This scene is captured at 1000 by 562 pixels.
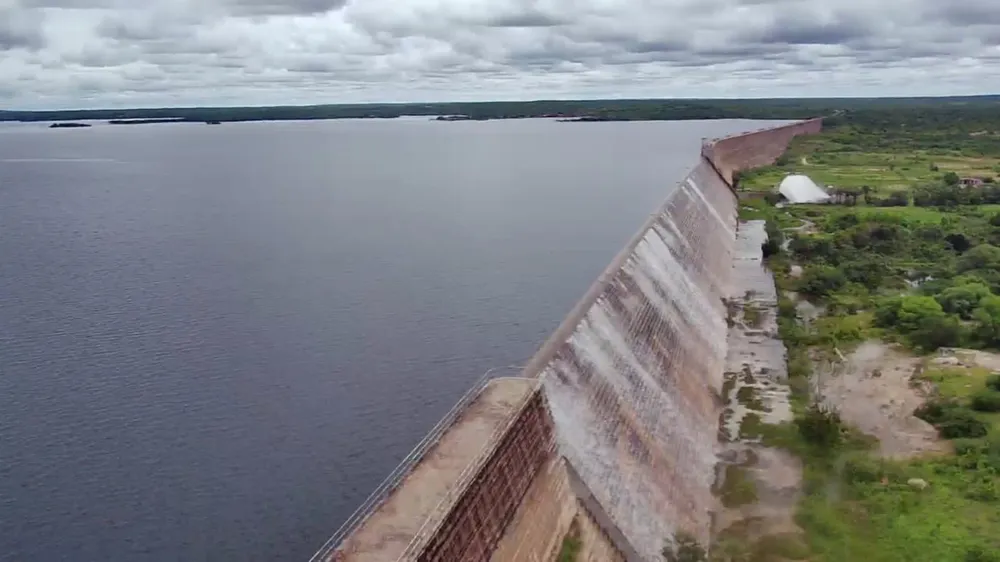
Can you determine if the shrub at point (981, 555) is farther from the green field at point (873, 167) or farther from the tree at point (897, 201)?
the green field at point (873, 167)

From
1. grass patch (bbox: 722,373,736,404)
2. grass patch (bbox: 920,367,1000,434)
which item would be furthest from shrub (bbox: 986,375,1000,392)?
grass patch (bbox: 722,373,736,404)

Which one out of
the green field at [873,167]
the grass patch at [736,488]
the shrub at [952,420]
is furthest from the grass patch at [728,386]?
the green field at [873,167]

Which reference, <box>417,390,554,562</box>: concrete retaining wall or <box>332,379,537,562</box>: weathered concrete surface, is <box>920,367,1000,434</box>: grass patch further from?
<box>332,379,537,562</box>: weathered concrete surface

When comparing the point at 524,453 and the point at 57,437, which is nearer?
the point at 524,453

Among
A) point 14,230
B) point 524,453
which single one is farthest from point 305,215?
point 524,453

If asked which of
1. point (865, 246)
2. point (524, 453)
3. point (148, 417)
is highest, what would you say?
point (524, 453)

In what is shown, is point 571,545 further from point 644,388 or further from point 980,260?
point 980,260

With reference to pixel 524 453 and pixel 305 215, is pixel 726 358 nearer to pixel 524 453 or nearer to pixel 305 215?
pixel 524 453
